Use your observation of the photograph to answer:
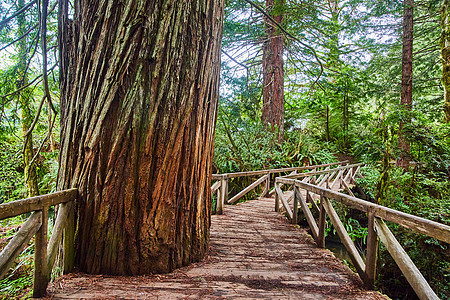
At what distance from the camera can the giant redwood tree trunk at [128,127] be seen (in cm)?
205

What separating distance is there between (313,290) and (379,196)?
153 inches

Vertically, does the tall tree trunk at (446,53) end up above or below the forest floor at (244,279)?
above

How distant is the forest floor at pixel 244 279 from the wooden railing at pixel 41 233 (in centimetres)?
15

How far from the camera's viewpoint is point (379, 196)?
5.12 metres

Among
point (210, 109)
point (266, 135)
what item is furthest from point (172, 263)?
point (266, 135)

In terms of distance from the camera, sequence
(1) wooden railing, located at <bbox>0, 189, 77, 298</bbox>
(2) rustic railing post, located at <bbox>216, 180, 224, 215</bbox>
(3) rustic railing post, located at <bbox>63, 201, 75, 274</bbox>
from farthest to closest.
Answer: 1. (2) rustic railing post, located at <bbox>216, 180, 224, 215</bbox>
2. (3) rustic railing post, located at <bbox>63, 201, 75, 274</bbox>
3. (1) wooden railing, located at <bbox>0, 189, 77, 298</bbox>

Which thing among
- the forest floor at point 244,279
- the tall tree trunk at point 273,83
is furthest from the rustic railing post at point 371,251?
the tall tree trunk at point 273,83

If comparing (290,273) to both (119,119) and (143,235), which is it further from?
(119,119)

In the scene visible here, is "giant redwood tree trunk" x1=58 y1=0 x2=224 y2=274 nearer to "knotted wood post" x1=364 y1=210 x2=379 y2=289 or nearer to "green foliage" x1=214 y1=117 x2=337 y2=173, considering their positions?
"knotted wood post" x1=364 y1=210 x2=379 y2=289

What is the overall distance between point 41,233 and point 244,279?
1.64 meters

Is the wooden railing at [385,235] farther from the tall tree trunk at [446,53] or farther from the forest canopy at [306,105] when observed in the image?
the tall tree trunk at [446,53]

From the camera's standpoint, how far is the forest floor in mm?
1844

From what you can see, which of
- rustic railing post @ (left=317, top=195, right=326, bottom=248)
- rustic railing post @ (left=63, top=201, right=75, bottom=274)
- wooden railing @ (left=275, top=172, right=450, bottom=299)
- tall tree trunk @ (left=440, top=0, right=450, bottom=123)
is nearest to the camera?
wooden railing @ (left=275, top=172, right=450, bottom=299)

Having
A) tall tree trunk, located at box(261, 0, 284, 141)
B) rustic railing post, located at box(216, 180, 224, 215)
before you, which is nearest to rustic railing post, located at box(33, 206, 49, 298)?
rustic railing post, located at box(216, 180, 224, 215)
